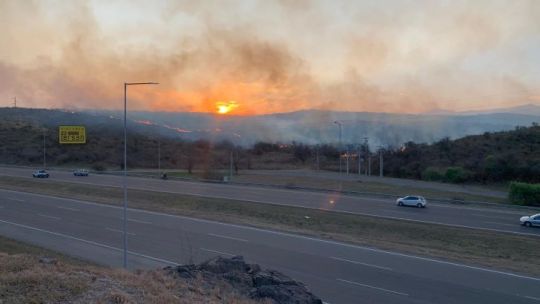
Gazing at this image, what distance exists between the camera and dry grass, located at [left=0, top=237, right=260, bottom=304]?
331 inches

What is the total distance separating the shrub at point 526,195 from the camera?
4297cm

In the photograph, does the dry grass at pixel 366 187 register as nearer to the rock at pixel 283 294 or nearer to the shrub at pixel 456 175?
the shrub at pixel 456 175

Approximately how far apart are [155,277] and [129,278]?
62cm

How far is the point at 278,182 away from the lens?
59.3 metres

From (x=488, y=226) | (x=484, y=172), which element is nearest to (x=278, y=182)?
(x=484, y=172)

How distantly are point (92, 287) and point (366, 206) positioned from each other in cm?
3161

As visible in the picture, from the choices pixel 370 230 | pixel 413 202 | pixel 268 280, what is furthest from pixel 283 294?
pixel 413 202

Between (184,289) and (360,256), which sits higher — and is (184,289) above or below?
above

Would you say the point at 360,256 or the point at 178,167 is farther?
the point at 178,167

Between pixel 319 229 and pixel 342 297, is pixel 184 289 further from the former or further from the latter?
pixel 319 229

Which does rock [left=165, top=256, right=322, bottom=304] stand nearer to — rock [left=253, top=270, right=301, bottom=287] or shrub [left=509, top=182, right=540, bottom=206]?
rock [left=253, top=270, right=301, bottom=287]

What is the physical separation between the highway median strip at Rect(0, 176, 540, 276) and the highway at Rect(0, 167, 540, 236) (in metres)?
2.66

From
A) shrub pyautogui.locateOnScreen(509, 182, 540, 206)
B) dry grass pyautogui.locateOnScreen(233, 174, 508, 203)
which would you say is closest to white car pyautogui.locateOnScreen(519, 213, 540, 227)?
shrub pyautogui.locateOnScreen(509, 182, 540, 206)

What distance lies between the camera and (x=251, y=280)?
11.6 meters
